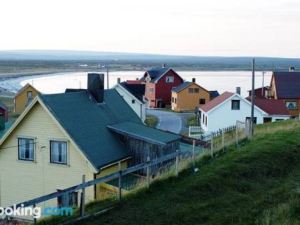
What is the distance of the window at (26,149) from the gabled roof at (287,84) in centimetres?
3658

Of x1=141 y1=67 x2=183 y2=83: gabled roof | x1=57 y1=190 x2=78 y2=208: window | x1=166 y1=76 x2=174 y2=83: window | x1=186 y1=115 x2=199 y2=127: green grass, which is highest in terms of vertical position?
x1=141 y1=67 x2=183 y2=83: gabled roof

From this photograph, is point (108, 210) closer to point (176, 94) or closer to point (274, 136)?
point (274, 136)

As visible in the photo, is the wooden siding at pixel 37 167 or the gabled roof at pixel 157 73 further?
the gabled roof at pixel 157 73

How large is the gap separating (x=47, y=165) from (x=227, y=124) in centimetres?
2496

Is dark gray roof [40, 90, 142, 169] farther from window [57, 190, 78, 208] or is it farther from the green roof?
window [57, 190, 78, 208]

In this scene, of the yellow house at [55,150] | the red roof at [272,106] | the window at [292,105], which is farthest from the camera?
the window at [292,105]

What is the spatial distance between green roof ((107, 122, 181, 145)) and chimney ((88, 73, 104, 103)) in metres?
1.80

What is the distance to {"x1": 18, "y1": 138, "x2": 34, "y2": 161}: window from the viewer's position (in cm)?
2038

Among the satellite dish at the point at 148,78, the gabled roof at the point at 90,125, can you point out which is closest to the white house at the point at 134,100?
the satellite dish at the point at 148,78

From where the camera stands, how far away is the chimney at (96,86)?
22.2 m

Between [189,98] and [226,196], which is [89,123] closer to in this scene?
[226,196]

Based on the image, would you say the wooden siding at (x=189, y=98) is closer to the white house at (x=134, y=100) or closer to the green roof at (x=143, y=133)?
the white house at (x=134, y=100)

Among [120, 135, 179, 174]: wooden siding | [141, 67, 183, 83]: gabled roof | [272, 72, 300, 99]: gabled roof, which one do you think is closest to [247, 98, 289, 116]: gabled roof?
[272, 72, 300, 99]: gabled roof

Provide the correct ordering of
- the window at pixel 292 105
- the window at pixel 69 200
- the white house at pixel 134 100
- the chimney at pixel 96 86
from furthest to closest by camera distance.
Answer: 1. the window at pixel 292 105
2. the white house at pixel 134 100
3. the chimney at pixel 96 86
4. the window at pixel 69 200
